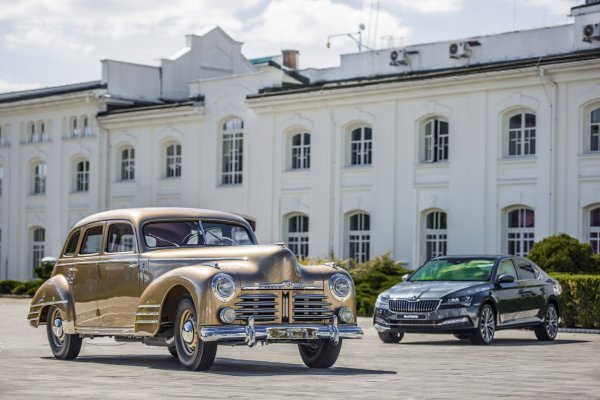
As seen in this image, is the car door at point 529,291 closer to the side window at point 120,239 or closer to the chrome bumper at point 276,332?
the chrome bumper at point 276,332

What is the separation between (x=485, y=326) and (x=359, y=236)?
21.7 m

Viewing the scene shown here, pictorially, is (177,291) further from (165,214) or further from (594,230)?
(594,230)

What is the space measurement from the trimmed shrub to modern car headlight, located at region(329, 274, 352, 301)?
18.0 meters

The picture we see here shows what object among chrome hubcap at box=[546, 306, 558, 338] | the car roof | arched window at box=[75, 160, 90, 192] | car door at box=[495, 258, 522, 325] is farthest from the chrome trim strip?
arched window at box=[75, 160, 90, 192]

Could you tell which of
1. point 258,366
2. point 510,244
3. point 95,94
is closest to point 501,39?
point 510,244

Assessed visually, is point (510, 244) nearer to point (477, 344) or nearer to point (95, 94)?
point (477, 344)

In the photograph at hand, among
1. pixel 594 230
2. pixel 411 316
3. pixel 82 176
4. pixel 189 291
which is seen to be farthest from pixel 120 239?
pixel 82 176

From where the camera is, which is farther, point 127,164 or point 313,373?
point 127,164

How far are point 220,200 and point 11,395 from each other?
119 ft

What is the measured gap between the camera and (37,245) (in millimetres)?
55594

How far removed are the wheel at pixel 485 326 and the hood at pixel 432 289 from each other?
40 centimetres

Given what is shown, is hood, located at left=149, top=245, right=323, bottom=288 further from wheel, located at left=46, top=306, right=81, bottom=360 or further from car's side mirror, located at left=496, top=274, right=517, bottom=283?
car's side mirror, located at left=496, top=274, right=517, bottom=283

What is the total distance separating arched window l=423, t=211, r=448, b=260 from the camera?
40.3 meters

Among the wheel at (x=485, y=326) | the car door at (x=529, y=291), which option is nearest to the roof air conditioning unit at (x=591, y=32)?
the car door at (x=529, y=291)
